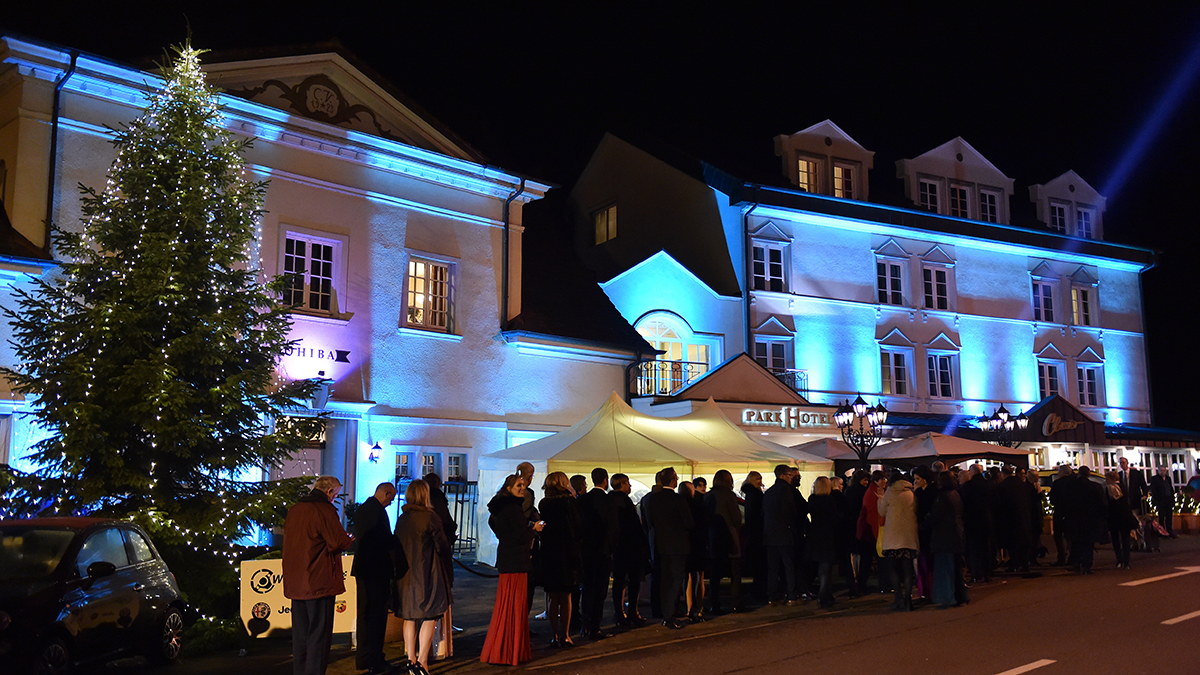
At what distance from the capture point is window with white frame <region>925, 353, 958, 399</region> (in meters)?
29.6

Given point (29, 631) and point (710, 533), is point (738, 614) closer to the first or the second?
point (710, 533)

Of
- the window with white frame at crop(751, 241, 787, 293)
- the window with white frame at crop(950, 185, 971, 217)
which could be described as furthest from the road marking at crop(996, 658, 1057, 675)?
the window with white frame at crop(950, 185, 971, 217)

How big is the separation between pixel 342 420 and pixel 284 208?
416 cm

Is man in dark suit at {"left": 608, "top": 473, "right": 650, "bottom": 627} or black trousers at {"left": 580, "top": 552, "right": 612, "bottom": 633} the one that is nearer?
black trousers at {"left": 580, "top": 552, "right": 612, "bottom": 633}

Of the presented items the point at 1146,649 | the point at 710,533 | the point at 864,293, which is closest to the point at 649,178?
the point at 864,293

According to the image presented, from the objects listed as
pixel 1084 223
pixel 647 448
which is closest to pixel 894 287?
pixel 1084 223

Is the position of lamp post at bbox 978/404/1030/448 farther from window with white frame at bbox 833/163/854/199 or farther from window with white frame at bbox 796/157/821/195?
window with white frame at bbox 796/157/821/195

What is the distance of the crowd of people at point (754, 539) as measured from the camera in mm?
10375

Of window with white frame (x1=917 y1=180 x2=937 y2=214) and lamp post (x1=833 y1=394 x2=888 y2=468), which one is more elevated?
window with white frame (x1=917 y1=180 x2=937 y2=214)

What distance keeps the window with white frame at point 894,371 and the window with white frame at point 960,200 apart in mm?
5519

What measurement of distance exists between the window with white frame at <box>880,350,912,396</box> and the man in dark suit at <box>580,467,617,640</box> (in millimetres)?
18898

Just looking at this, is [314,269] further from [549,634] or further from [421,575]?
[421,575]

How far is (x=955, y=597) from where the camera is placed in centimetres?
1288

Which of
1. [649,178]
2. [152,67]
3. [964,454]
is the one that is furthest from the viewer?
[649,178]
